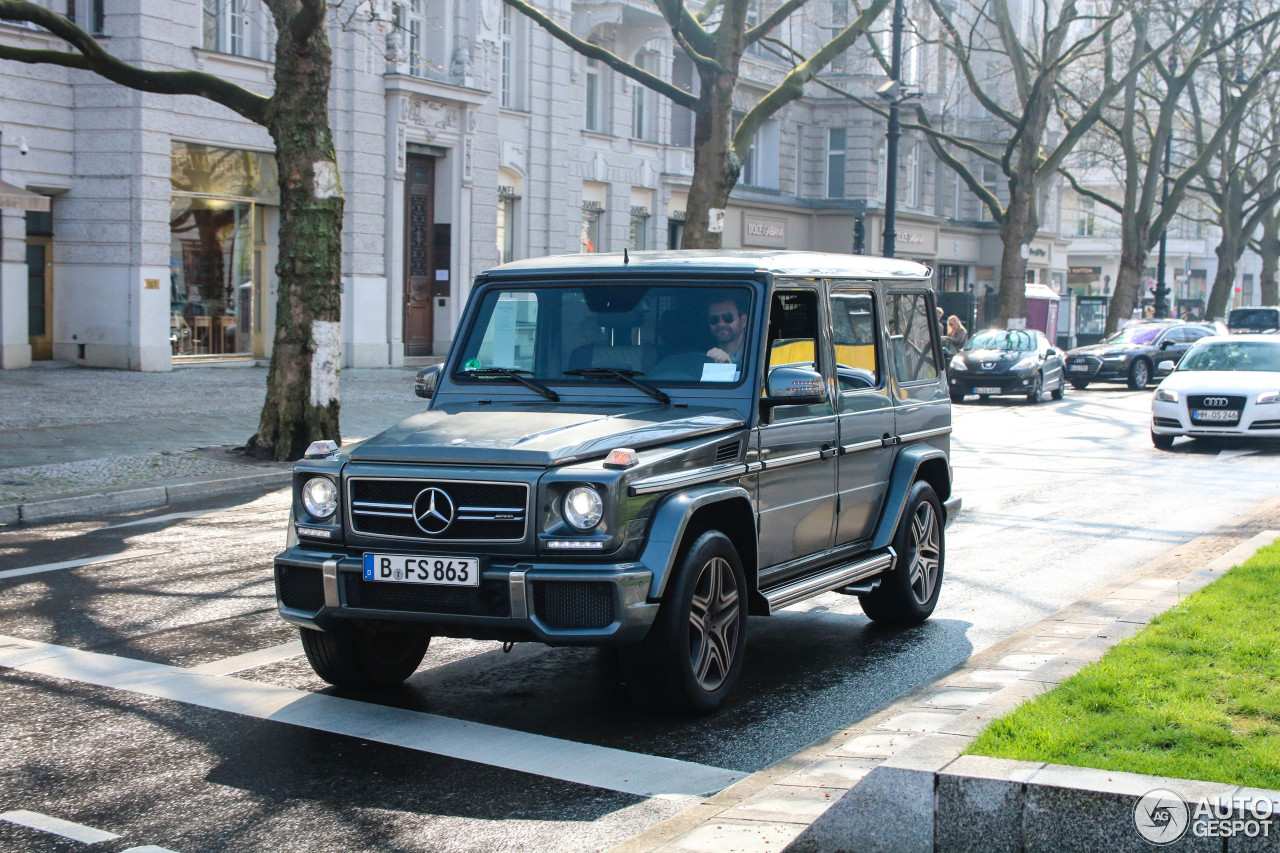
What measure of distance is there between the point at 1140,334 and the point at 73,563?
30.4 meters

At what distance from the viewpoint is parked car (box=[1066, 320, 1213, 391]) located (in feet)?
110

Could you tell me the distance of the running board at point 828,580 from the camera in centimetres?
638

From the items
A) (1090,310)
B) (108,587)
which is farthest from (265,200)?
(1090,310)

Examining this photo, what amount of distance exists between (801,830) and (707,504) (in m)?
1.77

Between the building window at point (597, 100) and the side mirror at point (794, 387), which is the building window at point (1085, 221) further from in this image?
the side mirror at point (794, 387)

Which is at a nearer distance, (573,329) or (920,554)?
(573,329)

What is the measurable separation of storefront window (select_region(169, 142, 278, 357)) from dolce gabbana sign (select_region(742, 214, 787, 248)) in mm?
20114

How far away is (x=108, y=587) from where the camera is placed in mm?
8547

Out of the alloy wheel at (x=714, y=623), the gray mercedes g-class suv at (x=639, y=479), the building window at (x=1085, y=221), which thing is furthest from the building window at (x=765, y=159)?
the building window at (x=1085, y=221)

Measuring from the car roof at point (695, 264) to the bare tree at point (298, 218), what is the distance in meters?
8.22

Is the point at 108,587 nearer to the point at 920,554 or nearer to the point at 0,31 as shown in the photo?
the point at 920,554

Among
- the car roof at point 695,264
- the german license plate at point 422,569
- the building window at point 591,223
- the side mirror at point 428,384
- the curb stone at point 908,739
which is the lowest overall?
the curb stone at point 908,739

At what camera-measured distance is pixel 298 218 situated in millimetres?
14805

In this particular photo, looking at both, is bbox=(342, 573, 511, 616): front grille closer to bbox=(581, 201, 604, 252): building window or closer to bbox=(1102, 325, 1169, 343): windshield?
bbox=(581, 201, 604, 252): building window
